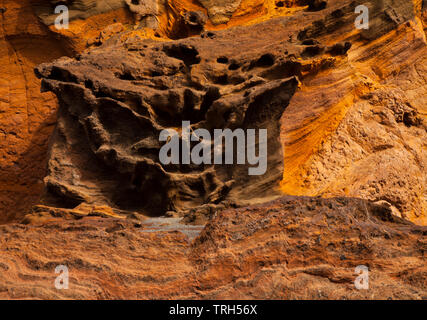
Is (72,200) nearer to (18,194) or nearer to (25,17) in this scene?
(18,194)

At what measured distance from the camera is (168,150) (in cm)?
696

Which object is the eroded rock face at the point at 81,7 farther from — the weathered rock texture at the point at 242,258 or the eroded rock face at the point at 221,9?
the weathered rock texture at the point at 242,258

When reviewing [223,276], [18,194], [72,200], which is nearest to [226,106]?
[72,200]

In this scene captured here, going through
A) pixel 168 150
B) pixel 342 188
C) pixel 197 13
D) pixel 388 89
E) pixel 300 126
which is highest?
pixel 197 13

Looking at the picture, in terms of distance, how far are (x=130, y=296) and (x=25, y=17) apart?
8950mm

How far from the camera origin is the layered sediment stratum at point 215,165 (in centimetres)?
446

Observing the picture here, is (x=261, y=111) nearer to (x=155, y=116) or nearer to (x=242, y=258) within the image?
(x=155, y=116)

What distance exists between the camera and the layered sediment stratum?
4461 millimetres

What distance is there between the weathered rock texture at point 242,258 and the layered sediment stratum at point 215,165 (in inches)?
0.7

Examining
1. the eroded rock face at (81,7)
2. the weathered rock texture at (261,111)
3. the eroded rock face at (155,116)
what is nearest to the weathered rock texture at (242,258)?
the weathered rock texture at (261,111)

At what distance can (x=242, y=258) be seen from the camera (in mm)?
4508

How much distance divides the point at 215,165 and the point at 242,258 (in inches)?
98.6

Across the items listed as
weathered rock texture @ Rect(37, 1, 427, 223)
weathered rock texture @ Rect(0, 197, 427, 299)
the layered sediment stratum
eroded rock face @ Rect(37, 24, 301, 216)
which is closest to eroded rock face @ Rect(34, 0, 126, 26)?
the layered sediment stratum

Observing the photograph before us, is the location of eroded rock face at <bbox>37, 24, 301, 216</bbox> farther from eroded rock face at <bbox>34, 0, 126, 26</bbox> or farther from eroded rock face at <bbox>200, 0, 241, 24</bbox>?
eroded rock face at <bbox>34, 0, 126, 26</bbox>
